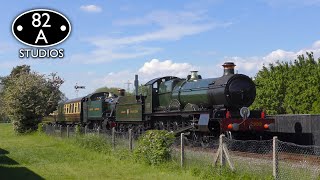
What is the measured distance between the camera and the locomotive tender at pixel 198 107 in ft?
59.1

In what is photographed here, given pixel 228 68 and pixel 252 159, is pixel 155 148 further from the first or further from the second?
pixel 228 68

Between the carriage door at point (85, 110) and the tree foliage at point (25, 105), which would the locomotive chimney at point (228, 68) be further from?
the tree foliage at point (25, 105)

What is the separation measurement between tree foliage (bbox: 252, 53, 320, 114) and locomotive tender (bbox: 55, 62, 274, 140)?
1135 cm

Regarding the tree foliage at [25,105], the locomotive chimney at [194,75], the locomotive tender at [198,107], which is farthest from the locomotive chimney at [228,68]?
the tree foliage at [25,105]

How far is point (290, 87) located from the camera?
33.0m

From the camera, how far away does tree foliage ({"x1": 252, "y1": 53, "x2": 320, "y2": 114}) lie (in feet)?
101

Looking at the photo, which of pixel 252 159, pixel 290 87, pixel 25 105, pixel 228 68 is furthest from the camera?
pixel 25 105

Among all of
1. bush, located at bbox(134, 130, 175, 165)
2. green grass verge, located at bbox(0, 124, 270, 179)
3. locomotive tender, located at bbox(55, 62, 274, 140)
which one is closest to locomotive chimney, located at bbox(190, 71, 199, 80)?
locomotive tender, located at bbox(55, 62, 274, 140)

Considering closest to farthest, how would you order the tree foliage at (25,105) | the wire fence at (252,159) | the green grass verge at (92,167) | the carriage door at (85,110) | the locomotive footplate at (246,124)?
the wire fence at (252,159) < the green grass verge at (92,167) < the locomotive footplate at (246,124) < the carriage door at (85,110) < the tree foliage at (25,105)

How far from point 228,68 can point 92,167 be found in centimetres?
800

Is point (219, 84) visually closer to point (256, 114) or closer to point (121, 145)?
point (256, 114)

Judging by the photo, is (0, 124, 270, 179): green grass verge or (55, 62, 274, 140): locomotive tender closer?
(0, 124, 270, 179): green grass verge

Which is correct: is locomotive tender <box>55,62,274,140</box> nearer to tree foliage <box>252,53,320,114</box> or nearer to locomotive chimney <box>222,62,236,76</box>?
locomotive chimney <box>222,62,236,76</box>

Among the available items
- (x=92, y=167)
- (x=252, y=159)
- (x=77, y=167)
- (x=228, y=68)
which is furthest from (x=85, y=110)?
(x=252, y=159)
